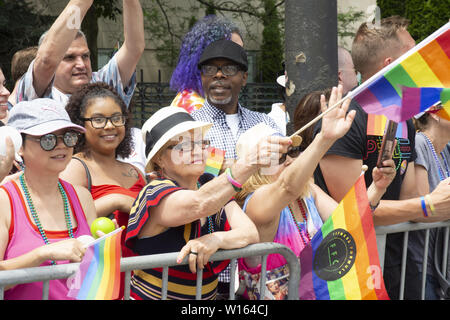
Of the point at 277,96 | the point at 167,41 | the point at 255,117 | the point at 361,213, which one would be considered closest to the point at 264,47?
the point at 167,41

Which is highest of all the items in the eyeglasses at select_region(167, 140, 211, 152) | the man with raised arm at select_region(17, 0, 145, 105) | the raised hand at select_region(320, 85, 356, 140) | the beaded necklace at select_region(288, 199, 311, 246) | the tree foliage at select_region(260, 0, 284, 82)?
→ the tree foliage at select_region(260, 0, 284, 82)

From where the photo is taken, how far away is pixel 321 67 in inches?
161

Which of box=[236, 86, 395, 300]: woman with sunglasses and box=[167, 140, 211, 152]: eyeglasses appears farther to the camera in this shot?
box=[167, 140, 211, 152]: eyeglasses

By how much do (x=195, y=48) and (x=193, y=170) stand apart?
189 cm

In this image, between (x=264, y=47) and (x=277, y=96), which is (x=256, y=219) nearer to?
(x=277, y=96)

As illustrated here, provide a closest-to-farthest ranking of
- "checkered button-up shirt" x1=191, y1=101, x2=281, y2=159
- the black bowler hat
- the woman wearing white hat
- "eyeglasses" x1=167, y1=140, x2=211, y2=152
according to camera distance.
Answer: the woman wearing white hat, "eyeglasses" x1=167, y1=140, x2=211, y2=152, "checkered button-up shirt" x1=191, y1=101, x2=281, y2=159, the black bowler hat

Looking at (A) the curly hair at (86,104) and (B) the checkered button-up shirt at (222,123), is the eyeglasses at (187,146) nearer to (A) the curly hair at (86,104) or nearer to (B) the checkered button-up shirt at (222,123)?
(A) the curly hair at (86,104)

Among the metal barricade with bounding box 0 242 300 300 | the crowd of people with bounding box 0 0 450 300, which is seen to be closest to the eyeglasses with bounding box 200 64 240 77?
the crowd of people with bounding box 0 0 450 300

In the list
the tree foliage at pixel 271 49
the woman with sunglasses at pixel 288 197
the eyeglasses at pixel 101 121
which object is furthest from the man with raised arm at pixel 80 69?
→ the tree foliage at pixel 271 49

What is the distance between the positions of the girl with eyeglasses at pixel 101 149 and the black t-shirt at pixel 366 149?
1086mm

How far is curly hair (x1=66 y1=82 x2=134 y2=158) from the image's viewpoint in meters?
3.50

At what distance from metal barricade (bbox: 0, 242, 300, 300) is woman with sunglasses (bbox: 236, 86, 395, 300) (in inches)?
3.8

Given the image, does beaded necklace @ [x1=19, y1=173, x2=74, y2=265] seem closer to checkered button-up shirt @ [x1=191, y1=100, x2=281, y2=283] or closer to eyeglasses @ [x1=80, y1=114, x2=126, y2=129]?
eyeglasses @ [x1=80, y1=114, x2=126, y2=129]

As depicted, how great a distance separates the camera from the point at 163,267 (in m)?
2.72
